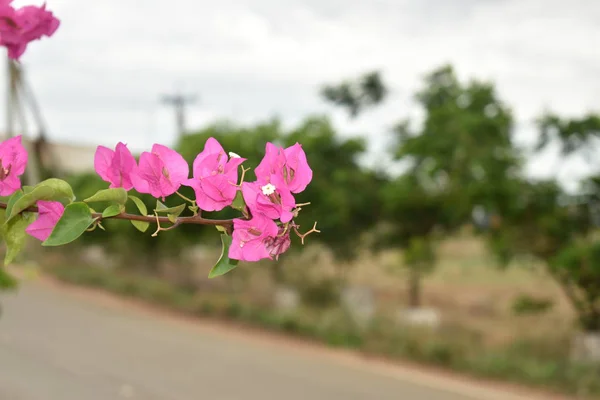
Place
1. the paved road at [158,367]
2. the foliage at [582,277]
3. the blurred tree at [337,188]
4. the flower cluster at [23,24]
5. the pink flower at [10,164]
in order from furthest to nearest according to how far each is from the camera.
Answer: the blurred tree at [337,188] < the foliage at [582,277] < the paved road at [158,367] < the flower cluster at [23,24] < the pink flower at [10,164]

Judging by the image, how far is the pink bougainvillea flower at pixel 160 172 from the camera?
86cm

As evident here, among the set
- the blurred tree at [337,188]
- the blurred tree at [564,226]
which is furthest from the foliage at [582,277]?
the blurred tree at [337,188]

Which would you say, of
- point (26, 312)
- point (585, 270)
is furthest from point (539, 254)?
point (26, 312)

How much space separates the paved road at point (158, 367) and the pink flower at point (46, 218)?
286 inches

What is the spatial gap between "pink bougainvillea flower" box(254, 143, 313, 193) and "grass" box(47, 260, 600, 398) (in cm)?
877

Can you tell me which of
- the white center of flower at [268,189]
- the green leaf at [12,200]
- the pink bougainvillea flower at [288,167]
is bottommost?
the green leaf at [12,200]

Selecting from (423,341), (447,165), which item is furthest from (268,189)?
(447,165)

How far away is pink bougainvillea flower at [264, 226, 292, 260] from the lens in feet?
2.78

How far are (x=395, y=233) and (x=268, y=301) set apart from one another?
267 centimetres

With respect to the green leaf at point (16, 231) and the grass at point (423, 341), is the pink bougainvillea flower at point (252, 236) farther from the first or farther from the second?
the grass at point (423, 341)

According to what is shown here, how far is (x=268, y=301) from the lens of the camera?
44.5 feet

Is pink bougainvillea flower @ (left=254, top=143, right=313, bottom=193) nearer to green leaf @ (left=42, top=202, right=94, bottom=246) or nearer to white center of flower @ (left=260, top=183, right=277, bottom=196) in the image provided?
white center of flower @ (left=260, top=183, right=277, bottom=196)

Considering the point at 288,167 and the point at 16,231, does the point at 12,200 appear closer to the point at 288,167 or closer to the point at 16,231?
the point at 16,231

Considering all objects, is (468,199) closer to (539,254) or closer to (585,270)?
(539,254)
